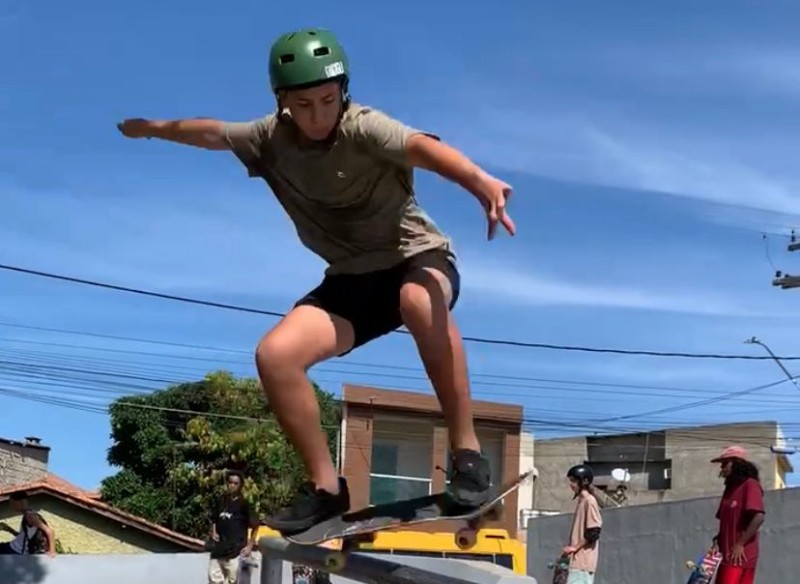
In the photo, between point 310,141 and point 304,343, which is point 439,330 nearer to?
point 304,343

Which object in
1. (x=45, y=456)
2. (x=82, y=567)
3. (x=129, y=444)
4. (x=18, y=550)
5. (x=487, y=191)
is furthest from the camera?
(x=45, y=456)

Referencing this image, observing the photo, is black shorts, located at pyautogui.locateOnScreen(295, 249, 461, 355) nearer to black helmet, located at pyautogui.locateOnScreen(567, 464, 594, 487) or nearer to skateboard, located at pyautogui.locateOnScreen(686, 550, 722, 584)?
black helmet, located at pyautogui.locateOnScreen(567, 464, 594, 487)

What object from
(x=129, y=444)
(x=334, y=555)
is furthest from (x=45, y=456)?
(x=334, y=555)

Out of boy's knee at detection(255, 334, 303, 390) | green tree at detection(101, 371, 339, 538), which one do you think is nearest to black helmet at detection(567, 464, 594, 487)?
boy's knee at detection(255, 334, 303, 390)

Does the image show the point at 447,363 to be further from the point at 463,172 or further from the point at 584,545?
the point at 584,545

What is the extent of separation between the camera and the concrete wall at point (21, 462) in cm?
4175

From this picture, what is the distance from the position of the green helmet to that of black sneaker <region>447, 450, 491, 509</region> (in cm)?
155

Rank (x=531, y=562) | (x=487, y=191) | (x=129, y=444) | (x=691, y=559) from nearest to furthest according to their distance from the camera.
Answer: (x=487, y=191), (x=691, y=559), (x=531, y=562), (x=129, y=444)

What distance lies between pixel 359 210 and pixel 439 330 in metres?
0.55

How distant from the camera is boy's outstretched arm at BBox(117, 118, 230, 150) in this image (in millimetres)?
4777

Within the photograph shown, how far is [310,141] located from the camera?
14.9 ft

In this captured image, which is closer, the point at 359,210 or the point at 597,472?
the point at 359,210

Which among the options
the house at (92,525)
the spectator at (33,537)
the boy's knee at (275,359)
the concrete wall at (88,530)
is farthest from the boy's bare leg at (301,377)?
the concrete wall at (88,530)

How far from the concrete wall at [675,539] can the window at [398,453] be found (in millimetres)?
22420
